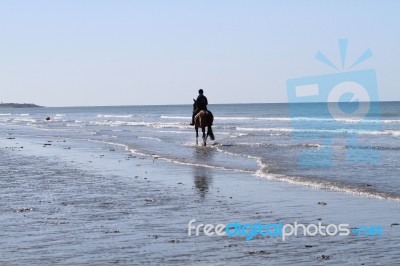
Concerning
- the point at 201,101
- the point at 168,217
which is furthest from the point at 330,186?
the point at 201,101

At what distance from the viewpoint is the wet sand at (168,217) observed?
25.4ft

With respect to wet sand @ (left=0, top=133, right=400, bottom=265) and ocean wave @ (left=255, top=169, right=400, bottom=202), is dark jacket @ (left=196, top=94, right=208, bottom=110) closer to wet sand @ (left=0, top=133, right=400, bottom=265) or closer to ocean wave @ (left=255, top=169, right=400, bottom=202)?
wet sand @ (left=0, top=133, right=400, bottom=265)

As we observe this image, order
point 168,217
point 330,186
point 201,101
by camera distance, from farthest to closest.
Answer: point 201,101 < point 330,186 < point 168,217

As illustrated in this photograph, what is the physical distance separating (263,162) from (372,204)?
893 cm

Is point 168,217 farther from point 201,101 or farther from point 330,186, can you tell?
point 201,101

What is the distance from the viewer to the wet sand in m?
7.75

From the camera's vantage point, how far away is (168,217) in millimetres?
10219

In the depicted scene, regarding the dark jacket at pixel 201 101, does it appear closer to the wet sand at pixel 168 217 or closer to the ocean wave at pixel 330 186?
the wet sand at pixel 168 217

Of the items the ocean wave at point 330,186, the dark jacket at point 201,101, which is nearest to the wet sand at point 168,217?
the ocean wave at point 330,186

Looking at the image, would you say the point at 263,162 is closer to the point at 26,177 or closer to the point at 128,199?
the point at 26,177

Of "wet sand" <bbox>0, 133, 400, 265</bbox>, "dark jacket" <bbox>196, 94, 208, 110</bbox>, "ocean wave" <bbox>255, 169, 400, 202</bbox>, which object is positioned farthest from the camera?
"dark jacket" <bbox>196, 94, 208, 110</bbox>

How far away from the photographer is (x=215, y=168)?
18.6 meters

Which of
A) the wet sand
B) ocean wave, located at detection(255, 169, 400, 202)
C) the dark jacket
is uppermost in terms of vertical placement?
the dark jacket

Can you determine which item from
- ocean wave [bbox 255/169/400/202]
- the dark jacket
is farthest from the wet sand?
the dark jacket
